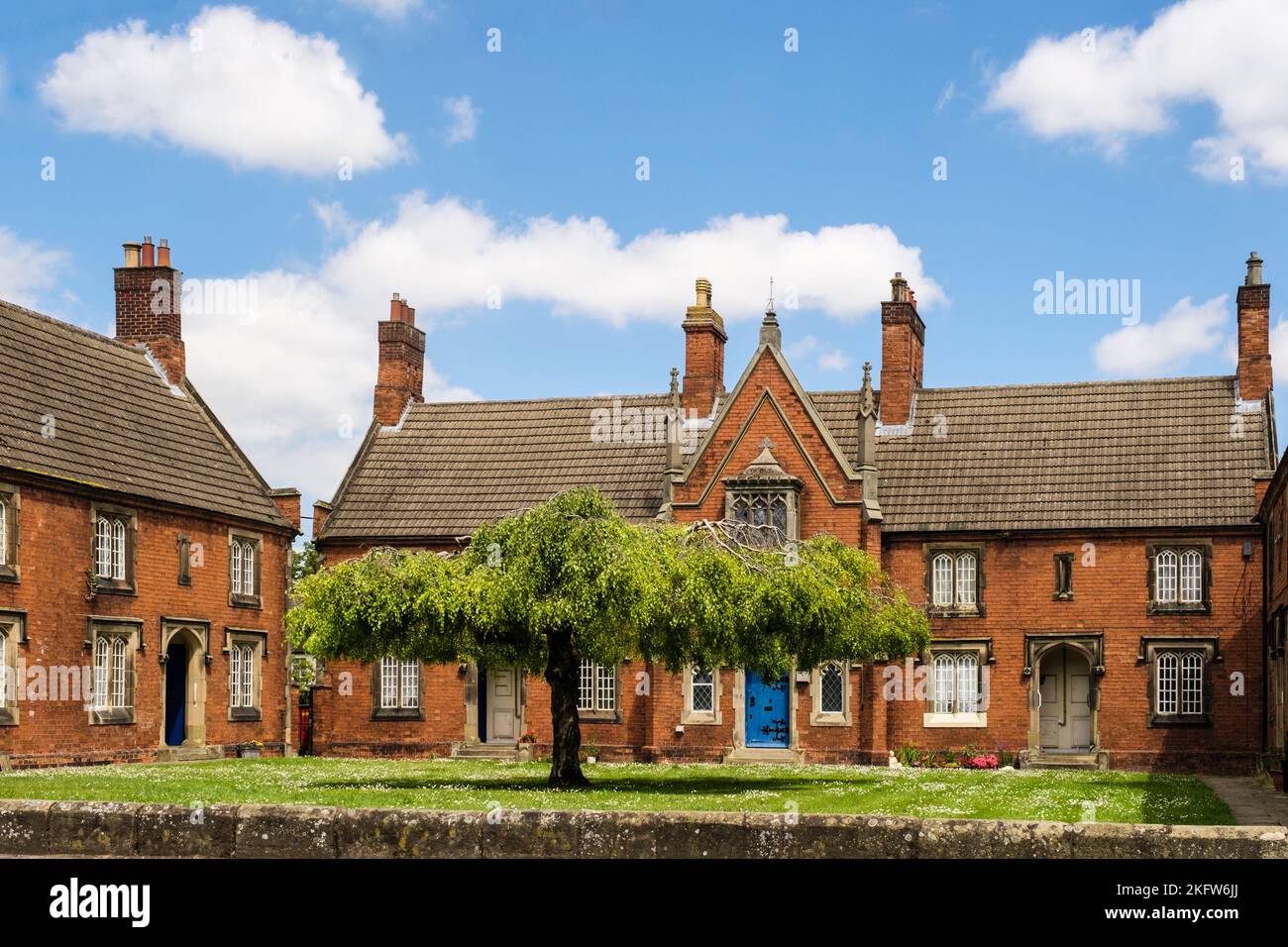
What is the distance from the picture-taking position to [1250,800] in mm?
31516

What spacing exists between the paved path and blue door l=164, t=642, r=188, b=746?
83.7 ft

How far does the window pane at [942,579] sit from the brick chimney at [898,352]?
5.14 meters

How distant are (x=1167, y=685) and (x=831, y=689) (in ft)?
28.4

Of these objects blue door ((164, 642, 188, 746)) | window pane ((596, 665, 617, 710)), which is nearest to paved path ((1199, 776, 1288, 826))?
window pane ((596, 665, 617, 710))

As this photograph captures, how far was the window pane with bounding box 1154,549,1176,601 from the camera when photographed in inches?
1705

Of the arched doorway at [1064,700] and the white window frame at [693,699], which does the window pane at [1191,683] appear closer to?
the arched doorway at [1064,700]

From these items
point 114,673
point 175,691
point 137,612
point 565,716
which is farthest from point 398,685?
point 565,716

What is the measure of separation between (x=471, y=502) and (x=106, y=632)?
1219 cm

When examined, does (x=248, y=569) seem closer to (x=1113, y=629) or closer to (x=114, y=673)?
(x=114, y=673)

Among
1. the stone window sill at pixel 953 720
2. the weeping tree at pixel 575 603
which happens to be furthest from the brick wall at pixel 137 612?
the stone window sill at pixel 953 720

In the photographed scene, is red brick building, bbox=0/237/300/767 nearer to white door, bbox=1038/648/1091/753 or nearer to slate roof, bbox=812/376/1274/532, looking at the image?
slate roof, bbox=812/376/1274/532

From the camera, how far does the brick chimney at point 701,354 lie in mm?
49188
